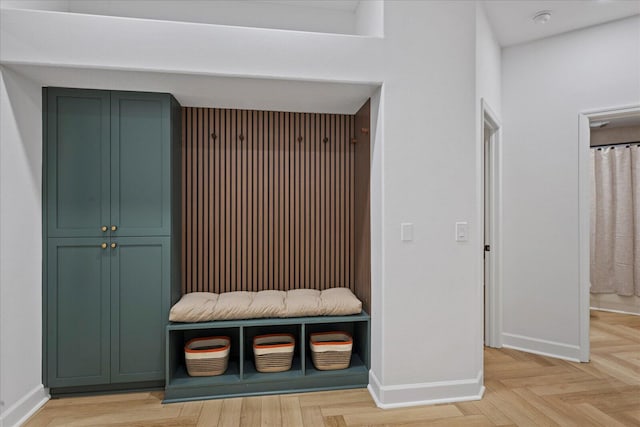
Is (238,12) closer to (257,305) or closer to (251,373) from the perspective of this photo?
→ (257,305)

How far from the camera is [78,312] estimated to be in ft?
8.14

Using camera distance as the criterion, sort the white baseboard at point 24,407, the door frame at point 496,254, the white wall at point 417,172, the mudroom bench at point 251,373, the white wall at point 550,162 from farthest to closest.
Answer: the door frame at point 496,254, the white wall at point 550,162, the mudroom bench at point 251,373, the white wall at point 417,172, the white baseboard at point 24,407

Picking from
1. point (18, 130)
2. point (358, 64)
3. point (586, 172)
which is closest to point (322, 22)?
point (358, 64)

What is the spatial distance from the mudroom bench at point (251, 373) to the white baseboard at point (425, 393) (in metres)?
0.26

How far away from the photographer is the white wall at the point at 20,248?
2129 millimetres

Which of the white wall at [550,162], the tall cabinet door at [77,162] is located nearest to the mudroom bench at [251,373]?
the tall cabinet door at [77,162]

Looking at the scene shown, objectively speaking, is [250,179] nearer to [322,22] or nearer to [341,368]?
[322,22]

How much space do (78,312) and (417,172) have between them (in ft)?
7.79

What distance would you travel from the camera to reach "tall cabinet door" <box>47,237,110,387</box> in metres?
2.46

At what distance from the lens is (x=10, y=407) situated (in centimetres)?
215

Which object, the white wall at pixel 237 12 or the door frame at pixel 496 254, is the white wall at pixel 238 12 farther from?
the door frame at pixel 496 254

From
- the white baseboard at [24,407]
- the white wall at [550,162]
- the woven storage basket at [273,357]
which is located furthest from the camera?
the white wall at [550,162]

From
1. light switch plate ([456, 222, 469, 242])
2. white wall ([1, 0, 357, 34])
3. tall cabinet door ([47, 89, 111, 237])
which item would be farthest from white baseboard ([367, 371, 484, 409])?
white wall ([1, 0, 357, 34])

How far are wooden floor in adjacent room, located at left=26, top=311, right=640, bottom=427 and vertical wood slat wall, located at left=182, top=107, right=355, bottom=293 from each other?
858mm
